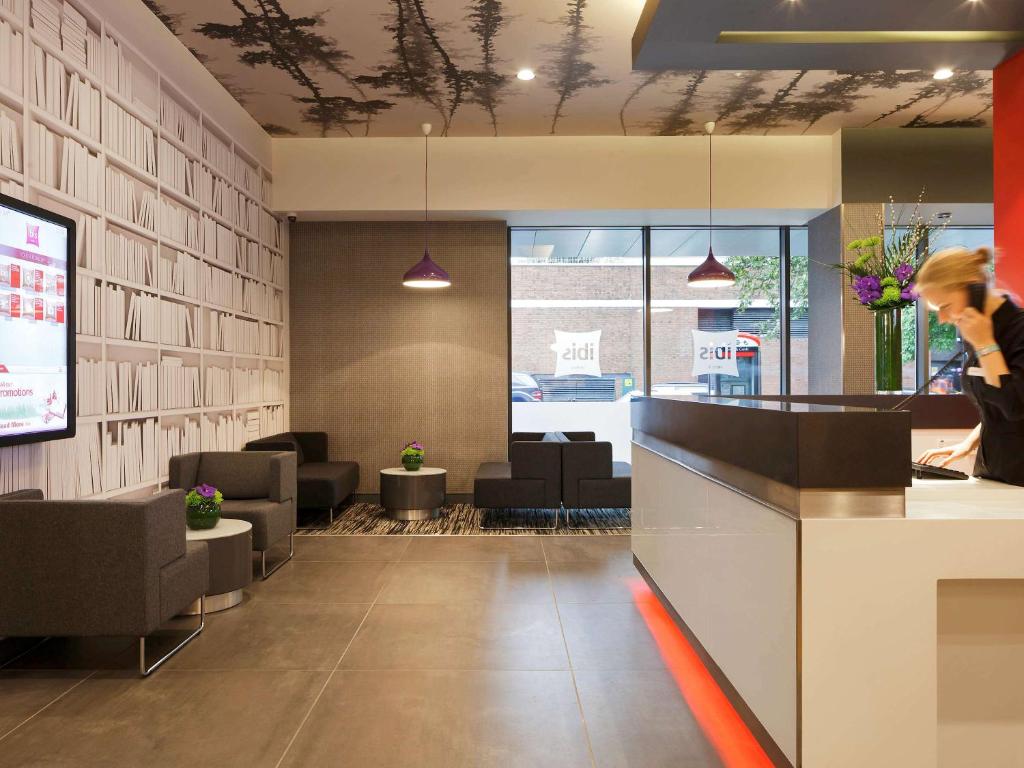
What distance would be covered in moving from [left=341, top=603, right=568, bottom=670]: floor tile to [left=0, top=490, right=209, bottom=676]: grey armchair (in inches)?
42.9

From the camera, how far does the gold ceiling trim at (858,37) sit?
4.42 m

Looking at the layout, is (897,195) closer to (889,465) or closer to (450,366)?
(450,366)

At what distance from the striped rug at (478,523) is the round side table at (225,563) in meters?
2.16

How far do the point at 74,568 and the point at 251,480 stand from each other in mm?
2409

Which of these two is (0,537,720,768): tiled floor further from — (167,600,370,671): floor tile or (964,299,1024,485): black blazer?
(964,299,1024,485): black blazer

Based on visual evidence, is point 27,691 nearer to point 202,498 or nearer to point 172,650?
point 172,650

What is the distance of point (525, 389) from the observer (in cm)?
872

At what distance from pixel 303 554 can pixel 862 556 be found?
188 inches

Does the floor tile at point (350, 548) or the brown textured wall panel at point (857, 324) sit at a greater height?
the brown textured wall panel at point (857, 324)

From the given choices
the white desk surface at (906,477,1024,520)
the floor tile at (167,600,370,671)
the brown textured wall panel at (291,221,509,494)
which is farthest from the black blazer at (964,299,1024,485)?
the brown textured wall panel at (291,221,509,494)

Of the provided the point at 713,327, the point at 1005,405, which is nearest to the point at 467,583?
the point at 1005,405

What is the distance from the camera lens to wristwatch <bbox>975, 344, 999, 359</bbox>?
255 cm

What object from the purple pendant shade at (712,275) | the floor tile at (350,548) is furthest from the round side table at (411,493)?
the purple pendant shade at (712,275)

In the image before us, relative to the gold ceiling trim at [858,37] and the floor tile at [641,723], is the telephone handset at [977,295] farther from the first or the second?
the gold ceiling trim at [858,37]
